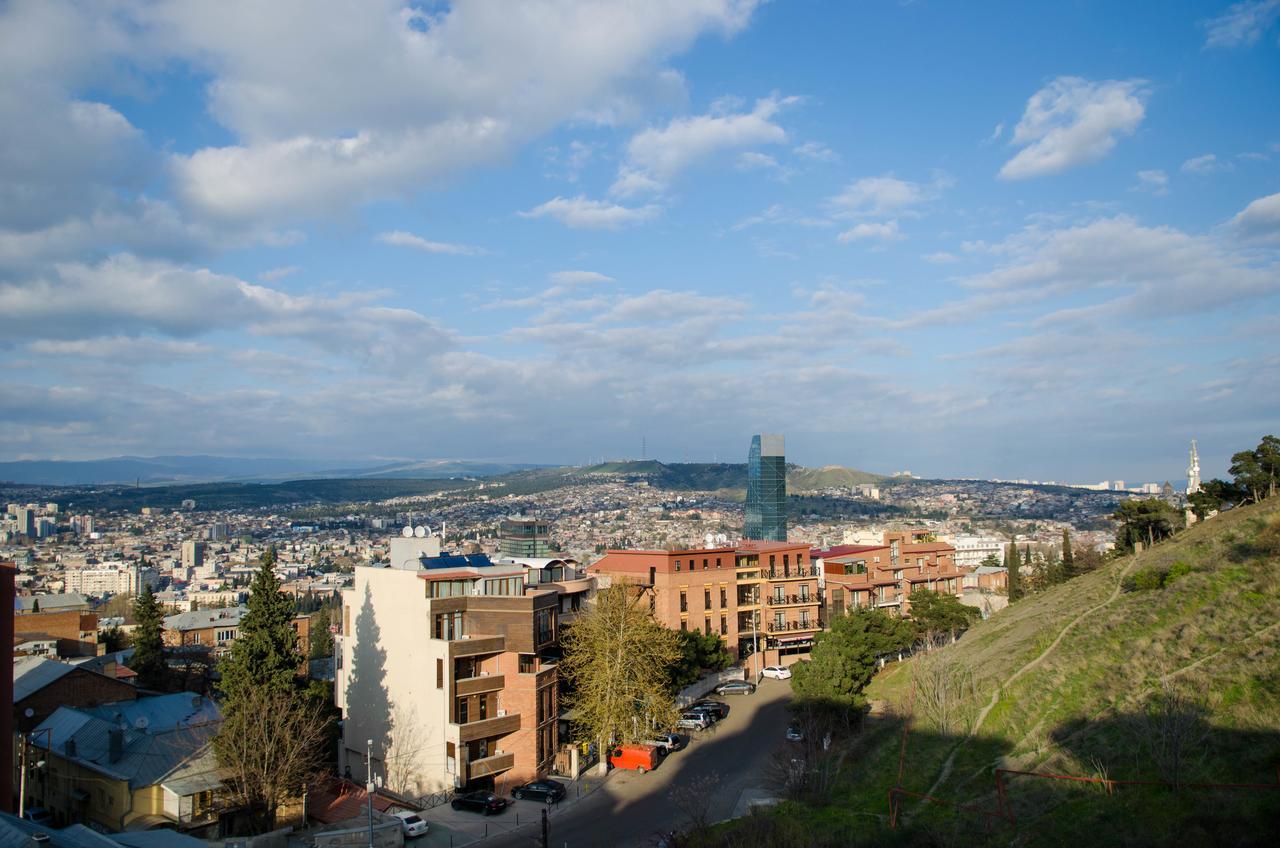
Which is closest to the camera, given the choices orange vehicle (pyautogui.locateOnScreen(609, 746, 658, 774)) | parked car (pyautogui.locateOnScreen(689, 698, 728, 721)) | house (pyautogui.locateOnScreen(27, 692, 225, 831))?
house (pyautogui.locateOnScreen(27, 692, 225, 831))

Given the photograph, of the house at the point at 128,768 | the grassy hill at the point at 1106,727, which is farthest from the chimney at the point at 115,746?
the grassy hill at the point at 1106,727

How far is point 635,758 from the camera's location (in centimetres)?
3616

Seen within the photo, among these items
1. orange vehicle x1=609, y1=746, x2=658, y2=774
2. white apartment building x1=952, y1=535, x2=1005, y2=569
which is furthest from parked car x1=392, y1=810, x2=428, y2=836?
white apartment building x1=952, y1=535, x2=1005, y2=569

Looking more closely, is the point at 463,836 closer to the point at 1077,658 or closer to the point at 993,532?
the point at 1077,658

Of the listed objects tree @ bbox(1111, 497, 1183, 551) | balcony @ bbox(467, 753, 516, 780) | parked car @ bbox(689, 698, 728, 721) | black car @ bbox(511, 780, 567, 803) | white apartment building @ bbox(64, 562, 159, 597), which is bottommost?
white apartment building @ bbox(64, 562, 159, 597)

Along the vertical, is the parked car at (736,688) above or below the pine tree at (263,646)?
below

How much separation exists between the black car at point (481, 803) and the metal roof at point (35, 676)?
22.0 meters

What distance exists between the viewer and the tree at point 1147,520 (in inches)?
1965

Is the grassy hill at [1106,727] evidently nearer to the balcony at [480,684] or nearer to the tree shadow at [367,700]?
the balcony at [480,684]

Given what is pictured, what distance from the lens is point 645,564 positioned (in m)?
54.8

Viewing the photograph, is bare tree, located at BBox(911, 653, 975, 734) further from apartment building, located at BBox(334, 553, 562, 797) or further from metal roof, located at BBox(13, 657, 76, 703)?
metal roof, located at BBox(13, 657, 76, 703)

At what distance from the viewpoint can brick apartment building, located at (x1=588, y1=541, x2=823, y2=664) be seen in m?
54.1

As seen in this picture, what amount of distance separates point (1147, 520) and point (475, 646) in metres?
41.0

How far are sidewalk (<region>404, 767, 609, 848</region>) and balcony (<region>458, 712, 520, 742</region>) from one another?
2578mm
